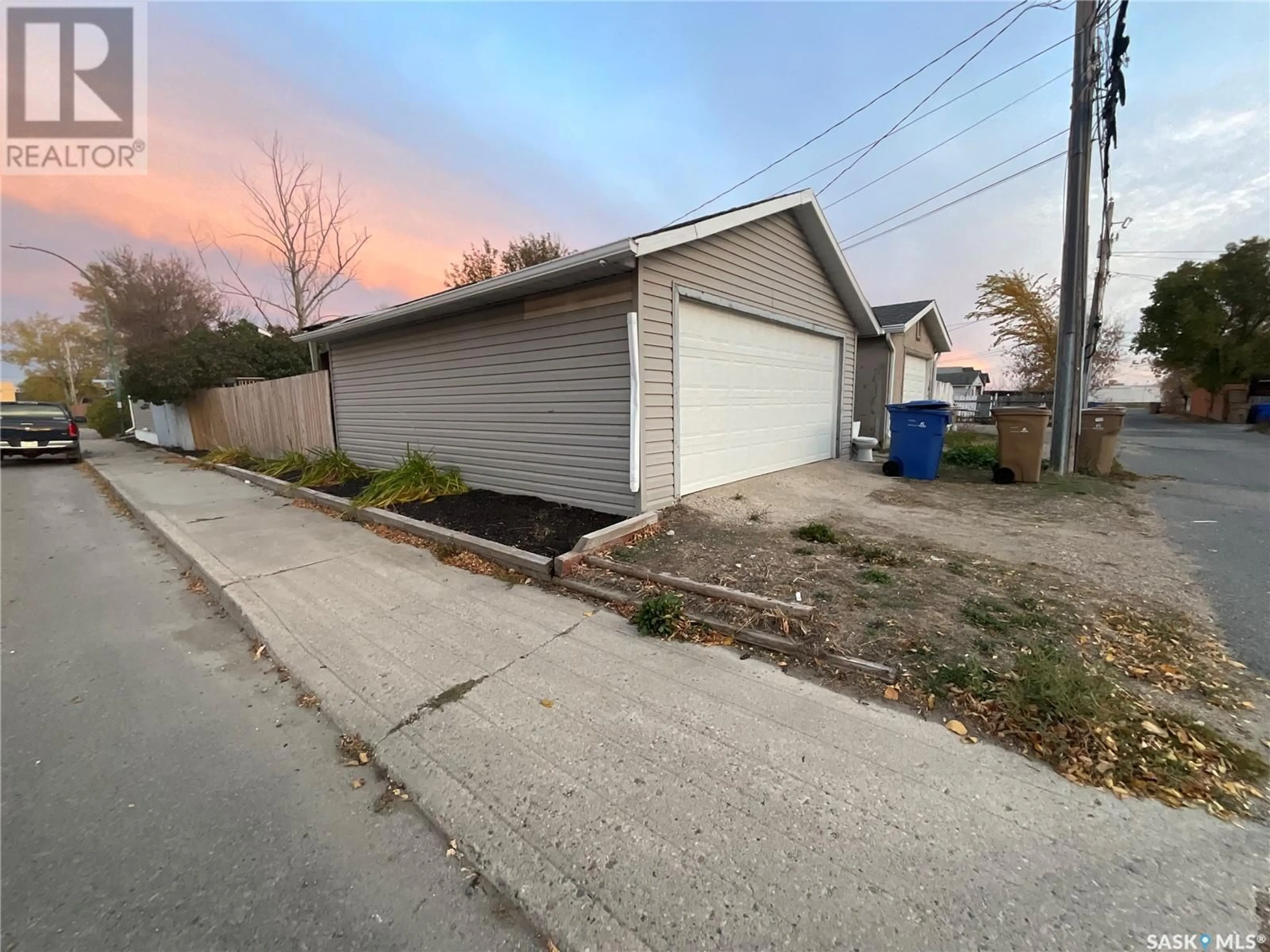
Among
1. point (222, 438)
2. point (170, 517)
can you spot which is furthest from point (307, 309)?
point (170, 517)

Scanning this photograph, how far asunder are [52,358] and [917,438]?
223ft

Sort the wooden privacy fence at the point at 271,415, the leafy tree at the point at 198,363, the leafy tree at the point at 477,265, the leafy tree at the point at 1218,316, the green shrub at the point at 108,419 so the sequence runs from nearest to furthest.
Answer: the wooden privacy fence at the point at 271,415 → the leafy tree at the point at 198,363 → the leafy tree at the point at 477,265 → the green shrub at the point at 108,419 → the leafy tree at the point at 1218,316

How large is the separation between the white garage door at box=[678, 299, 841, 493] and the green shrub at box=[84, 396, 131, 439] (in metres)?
28.7

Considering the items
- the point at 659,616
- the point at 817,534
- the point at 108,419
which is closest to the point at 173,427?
the point at 108,419

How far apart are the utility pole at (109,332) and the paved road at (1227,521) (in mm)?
27915

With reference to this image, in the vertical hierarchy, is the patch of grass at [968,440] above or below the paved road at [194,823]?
above

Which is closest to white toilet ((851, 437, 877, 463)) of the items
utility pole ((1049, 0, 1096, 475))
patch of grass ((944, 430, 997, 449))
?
patch of grass ((944, 430, 997, 449))

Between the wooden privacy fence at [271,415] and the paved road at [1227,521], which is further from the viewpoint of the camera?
the wooden privacy fence at [271,415]

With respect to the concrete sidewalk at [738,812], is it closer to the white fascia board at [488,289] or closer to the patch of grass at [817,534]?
the patch of grass at [817,534]

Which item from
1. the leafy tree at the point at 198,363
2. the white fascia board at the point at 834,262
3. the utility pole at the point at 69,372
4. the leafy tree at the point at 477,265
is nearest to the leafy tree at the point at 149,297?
the leafy tree at the point at 198,363

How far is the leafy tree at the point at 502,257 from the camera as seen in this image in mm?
19219

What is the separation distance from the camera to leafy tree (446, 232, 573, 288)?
19219mm

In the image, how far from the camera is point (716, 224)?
582 cm

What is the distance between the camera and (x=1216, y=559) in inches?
169
